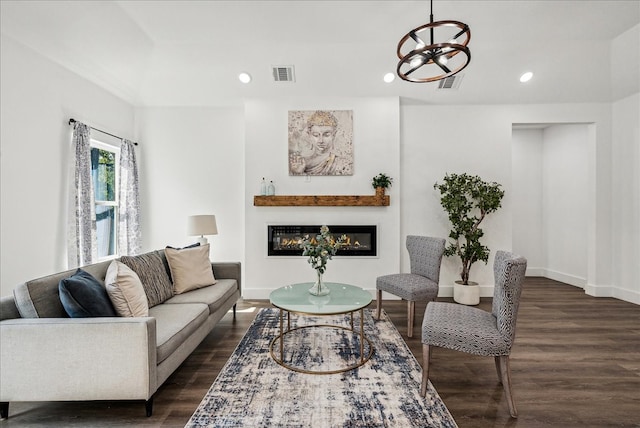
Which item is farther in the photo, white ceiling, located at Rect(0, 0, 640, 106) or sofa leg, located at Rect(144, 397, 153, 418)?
white ceiling, located at Rect(0, 0, 640, 106)

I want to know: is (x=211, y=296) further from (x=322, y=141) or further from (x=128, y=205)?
(x=322, y=141)

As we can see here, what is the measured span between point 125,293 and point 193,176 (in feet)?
9.74

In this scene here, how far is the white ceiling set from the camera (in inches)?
126

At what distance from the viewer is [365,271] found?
4547mm

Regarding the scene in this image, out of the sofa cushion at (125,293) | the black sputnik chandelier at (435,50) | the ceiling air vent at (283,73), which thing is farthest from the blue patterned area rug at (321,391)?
the ceiling air vent at (283,73)

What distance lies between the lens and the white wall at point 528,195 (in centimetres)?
581

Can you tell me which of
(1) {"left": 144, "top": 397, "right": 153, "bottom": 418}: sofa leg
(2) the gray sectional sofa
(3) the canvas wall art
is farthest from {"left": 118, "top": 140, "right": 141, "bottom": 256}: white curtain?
(1) {"left": 144, "top": 397, "right": 153, "bottom": 418}: sofa leg

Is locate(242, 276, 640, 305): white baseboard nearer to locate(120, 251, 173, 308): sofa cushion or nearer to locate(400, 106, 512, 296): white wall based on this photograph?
locate(400, 106, 512, 296): white wall

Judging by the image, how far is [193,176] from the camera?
4.86 m

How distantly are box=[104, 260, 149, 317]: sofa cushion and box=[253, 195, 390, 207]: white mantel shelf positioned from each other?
2335 mm

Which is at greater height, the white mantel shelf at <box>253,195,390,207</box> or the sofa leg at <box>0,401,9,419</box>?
the white mantel shelf at <box>253,195,390,207</box>

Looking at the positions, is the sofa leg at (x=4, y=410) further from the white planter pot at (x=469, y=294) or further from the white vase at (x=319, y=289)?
the white planter pot at (x=469, y=294)

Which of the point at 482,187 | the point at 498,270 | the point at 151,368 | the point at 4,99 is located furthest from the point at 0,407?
the point at 482,187

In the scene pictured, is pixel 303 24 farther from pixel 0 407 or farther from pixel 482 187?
pixel 0 407
